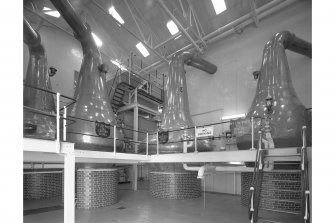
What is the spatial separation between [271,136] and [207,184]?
5.01 m

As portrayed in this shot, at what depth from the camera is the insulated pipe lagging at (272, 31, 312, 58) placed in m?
6.02

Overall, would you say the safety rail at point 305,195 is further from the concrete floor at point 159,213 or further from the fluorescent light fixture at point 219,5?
the fluorescent light fixture at point 219,5

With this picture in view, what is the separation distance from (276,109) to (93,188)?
5.12m

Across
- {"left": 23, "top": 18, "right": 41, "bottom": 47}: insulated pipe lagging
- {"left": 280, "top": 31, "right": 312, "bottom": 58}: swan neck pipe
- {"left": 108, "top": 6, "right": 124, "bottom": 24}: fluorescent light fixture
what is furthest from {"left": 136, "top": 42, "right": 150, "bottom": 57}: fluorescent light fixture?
{"left": 280, "top": 31, "right": 312, "bottom": 58}: swan neck pipe

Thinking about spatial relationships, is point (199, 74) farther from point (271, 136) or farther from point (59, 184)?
point (59, 184)

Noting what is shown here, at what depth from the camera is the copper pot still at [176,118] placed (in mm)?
6783

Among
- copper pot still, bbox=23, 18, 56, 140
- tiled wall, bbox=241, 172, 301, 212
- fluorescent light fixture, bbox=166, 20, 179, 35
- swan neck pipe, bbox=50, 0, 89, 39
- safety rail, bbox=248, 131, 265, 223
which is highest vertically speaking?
fluorescent light fixture, bbox=166, 20, 179, 35

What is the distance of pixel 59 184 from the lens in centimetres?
844

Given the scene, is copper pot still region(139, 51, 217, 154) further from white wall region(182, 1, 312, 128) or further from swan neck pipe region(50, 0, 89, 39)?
swan neck pipe region(50, 0, 89, 39)

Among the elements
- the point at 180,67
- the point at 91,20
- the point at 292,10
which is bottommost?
the point at 180,67

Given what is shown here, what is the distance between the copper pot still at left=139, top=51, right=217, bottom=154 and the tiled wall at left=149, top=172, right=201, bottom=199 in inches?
40.8

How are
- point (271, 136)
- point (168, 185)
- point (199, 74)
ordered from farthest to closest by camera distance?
point (199, 74), point (168, 185), point (271, 136)
